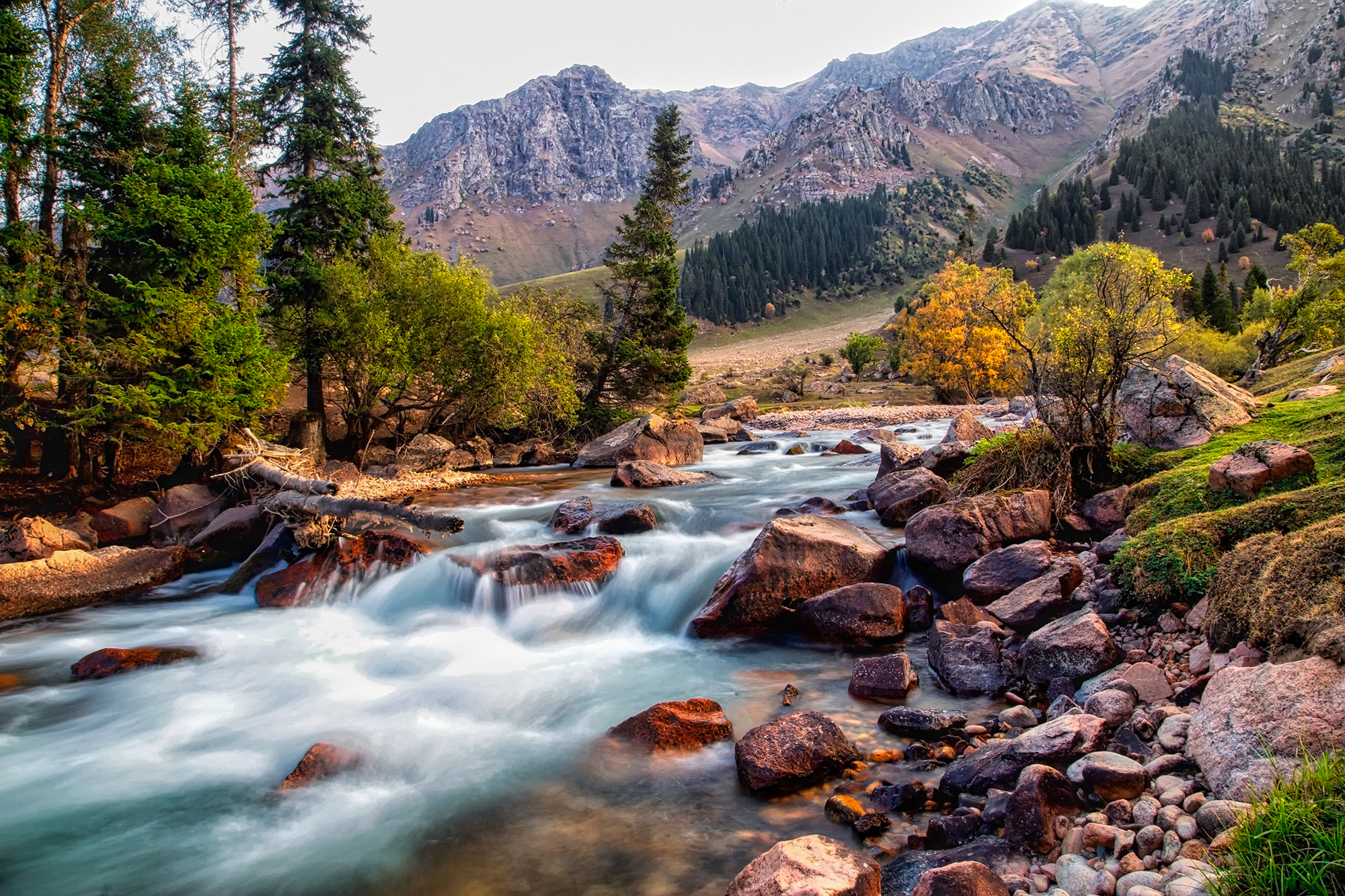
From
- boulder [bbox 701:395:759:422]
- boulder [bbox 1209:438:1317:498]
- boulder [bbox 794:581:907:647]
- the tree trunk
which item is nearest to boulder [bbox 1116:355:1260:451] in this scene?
boulder [bbox 1209:438:1317:498]

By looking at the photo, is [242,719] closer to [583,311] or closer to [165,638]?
[165,638]

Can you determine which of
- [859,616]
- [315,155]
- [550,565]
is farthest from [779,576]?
[315,155]

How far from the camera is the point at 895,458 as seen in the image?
18.6m

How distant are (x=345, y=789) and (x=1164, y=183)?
7012 inches

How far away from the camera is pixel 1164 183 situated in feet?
453

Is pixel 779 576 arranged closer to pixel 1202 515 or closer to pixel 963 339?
pixel 1202 515

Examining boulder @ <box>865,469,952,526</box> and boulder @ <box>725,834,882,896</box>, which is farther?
boulder @ <box>865,469,952,526</box>

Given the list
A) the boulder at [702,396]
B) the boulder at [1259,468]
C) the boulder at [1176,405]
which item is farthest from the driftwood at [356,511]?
the boulder at [702,396]

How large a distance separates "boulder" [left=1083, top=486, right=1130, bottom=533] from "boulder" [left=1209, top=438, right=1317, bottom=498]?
2037mm

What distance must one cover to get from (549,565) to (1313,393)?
16.4m

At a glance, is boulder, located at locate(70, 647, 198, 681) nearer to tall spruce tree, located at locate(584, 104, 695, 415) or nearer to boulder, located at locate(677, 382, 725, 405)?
tall spruce tree, located at locate(584, 104, 695, 415)

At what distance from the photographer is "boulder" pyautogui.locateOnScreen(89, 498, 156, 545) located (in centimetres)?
1819

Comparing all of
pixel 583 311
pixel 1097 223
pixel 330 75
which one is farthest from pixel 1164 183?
pixel 330 75

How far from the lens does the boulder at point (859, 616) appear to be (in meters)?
10.5
